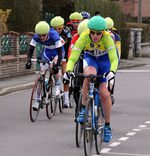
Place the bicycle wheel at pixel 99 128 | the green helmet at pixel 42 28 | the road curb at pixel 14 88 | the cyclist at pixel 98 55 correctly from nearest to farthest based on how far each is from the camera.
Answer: the bicycle wheel at pixel 99 128 < the cyclist at pixel 98 55 < the green helmet at pixel 42 28 < the road curb at pixel 14 88

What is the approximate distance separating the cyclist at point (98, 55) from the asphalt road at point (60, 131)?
1.79 ft

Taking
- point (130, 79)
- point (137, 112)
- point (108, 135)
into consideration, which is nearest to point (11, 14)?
point (130, 79)

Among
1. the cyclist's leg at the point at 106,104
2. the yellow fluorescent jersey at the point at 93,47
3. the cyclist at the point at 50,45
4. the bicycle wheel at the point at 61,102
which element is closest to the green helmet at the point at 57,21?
the cyclist at the point at 50,45

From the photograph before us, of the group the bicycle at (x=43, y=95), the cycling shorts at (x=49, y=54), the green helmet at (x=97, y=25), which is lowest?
the bicycle at (x=43, y=95)

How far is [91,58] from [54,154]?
152 cm

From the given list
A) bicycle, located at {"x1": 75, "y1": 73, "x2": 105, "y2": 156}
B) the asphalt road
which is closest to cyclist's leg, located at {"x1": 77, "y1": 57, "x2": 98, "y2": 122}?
bicycle, located at {"x1": 75, "y1": 73, "x2": 105, "y2": 156}

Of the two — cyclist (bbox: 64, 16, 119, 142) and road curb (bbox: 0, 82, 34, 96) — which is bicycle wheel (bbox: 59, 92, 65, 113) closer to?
road curb (bbox: 0, 82, 34, 96)

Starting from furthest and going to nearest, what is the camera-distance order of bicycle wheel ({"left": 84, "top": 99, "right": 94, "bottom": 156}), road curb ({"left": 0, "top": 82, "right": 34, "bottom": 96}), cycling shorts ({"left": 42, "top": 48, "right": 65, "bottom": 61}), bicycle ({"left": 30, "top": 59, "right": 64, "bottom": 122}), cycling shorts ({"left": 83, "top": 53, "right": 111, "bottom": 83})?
road curb ({"left": 0, "top": 82, "right": 34, "bottom": 96}), cycling shorts ({"left": 42, "top": 48, "right": 65, "bottom": 61}), bicycle ({"left": 30, "top": 59, "right": 64, "bottom": 122}), cycling shorts ({"left": 83, "top": 53, "right": 111, "bottom": 83}), bicycle wheel ({"left": 84, "top": 99, "right": 94, "bottom": 156})

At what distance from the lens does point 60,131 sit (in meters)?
9.57

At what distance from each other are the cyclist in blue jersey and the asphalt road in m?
0.96

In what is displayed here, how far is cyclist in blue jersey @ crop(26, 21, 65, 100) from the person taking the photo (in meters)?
10.5

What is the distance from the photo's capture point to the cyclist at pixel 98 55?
25.8 ft

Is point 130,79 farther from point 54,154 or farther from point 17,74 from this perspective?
point 54,154

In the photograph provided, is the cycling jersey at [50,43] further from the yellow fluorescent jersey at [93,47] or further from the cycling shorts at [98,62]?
the yellow fluorescent jersey at [93,47]
